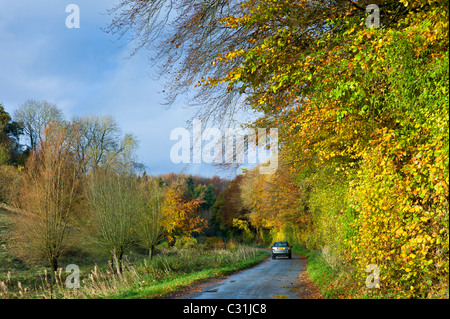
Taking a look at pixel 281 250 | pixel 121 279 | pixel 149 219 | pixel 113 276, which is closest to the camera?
pixel 113 276

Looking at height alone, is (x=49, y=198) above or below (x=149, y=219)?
above

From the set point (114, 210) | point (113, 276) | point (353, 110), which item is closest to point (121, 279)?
point (113, 276)

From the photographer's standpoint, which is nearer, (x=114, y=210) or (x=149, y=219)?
(x=114, y=210)

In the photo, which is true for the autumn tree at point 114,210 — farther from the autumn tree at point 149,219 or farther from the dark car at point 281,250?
the dark car at point 281,250

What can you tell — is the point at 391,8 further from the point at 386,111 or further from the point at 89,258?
the point at 89,258

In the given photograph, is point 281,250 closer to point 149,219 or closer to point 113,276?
point 149,219

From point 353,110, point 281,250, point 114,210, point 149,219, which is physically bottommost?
point 281,250

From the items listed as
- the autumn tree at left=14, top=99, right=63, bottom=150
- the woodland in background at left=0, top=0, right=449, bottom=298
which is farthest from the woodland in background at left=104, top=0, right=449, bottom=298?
the autumn tree at left=14, top=99, right=63, bottom=150

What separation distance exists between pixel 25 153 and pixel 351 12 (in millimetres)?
41824

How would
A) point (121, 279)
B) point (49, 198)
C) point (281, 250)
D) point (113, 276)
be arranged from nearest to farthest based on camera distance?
point (113, 276), point (121, 279), point (49, 198), point (281, 250)

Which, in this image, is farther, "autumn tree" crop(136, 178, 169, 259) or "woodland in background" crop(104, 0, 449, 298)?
"autumn tree" crop(136, 178, 169, 259)

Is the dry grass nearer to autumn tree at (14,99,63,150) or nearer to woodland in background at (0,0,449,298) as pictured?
woodland in background at (0,0,449,298)

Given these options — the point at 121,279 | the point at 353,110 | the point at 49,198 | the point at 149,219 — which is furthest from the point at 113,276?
the point at 353,110

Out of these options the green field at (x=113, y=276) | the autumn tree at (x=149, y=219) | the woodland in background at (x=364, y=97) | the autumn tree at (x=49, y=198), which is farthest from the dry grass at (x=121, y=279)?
the woodland in background at (x=364, y=97)
